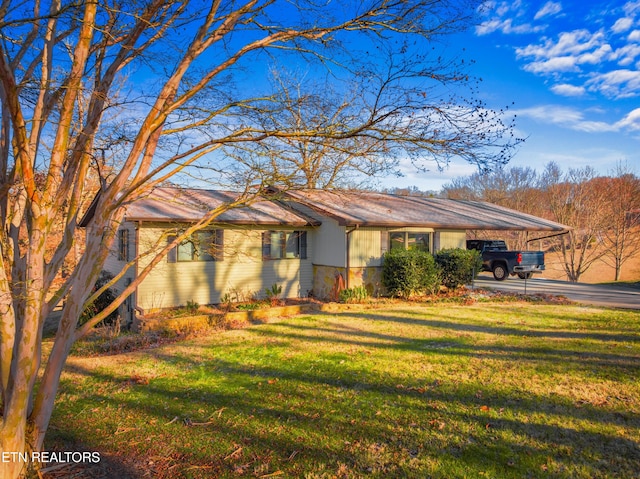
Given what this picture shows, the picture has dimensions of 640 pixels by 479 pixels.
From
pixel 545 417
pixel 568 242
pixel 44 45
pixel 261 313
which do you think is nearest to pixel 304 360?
pixel 545 417

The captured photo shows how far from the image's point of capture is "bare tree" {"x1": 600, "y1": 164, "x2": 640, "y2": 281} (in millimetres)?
25875

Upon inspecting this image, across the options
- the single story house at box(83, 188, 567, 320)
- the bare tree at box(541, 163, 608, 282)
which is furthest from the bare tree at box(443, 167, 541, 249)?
the single story house at box(83, 188, 567, 320)

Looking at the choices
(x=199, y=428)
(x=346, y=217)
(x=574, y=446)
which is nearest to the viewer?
(x=574, y=446)

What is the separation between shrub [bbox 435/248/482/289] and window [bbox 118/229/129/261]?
1101 centimetres

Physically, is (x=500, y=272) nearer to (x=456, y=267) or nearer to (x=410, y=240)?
(x=456, y=267)

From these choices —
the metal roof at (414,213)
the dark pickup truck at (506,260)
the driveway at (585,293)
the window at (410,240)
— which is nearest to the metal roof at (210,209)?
the metal roof at (414,213)

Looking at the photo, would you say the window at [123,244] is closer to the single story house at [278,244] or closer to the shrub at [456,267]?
the single story house at [278,244]

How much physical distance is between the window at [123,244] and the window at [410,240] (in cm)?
927

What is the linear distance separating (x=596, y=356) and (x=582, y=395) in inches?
88.9

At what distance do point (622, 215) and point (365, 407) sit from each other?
27721mm

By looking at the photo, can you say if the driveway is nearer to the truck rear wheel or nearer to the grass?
the truck rear wheel

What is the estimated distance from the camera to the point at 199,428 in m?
4.55

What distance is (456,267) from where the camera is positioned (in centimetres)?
1569

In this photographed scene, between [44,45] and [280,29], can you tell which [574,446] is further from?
[44,45]
